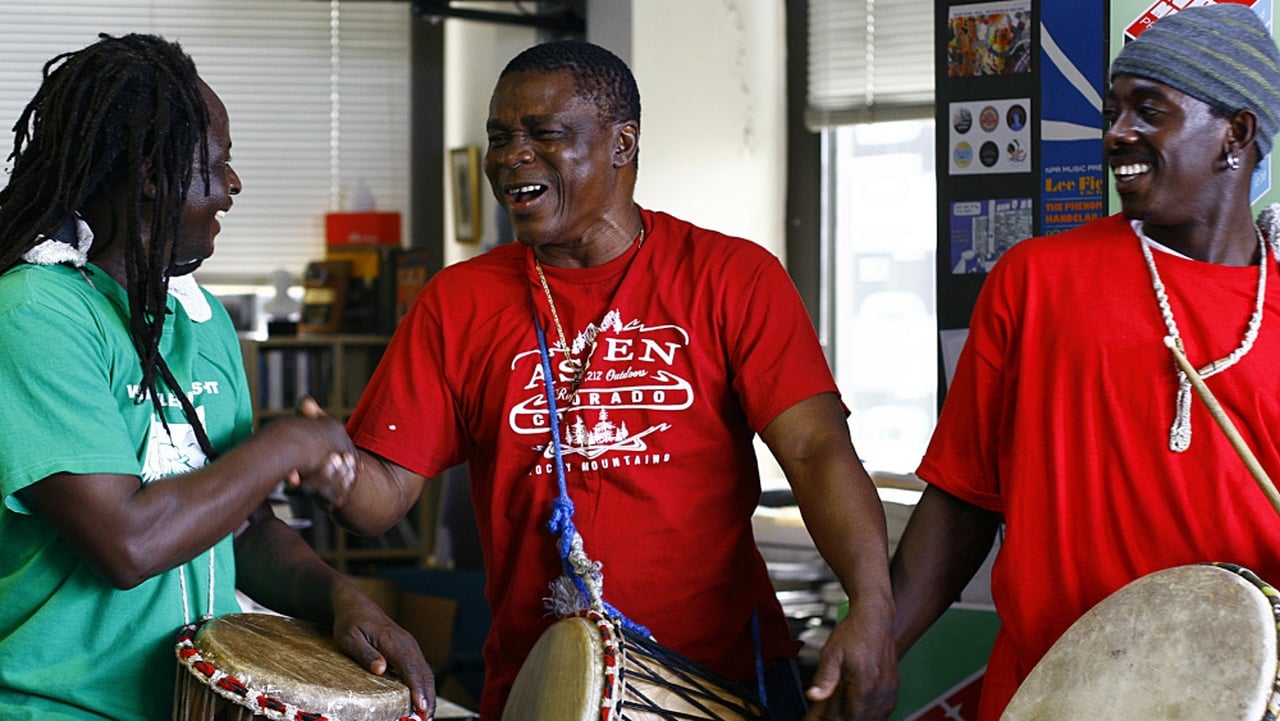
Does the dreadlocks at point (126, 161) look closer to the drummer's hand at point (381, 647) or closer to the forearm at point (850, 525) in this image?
the drummer's hand at point (381, 647)

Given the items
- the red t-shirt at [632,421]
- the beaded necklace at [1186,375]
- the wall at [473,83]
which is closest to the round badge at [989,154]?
the red t-shirt at [632,421]

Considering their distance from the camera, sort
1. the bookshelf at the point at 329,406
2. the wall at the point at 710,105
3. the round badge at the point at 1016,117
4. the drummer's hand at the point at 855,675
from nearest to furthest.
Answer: the drummer's hand at the point at 855,675
the round badge at the point at 1016,117
the wall at the point at 710,105
the bookshelf at the point at 329,406

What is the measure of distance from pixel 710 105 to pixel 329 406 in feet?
7.64

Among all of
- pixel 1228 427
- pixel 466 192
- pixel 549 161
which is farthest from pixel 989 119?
pixel 466 192

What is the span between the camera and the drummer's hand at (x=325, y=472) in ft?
5.88

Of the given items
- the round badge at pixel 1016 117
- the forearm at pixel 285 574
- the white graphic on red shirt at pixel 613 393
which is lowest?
the forearm at pixel 285 574

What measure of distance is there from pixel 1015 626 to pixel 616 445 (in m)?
0.60

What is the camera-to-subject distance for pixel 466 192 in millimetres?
6609

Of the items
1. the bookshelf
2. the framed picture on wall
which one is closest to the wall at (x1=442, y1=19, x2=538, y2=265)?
the framed picture on wall

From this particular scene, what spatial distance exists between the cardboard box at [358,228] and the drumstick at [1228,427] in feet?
17.5

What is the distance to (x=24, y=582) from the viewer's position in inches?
65.4

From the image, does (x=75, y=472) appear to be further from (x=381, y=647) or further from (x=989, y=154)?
(x=989, y=154)

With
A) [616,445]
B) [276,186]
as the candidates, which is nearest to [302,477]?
[616,445]

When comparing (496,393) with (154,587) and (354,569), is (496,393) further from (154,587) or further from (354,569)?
(354,569)
